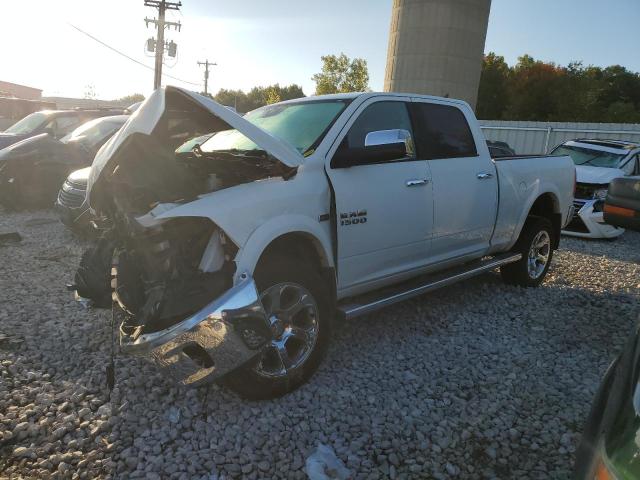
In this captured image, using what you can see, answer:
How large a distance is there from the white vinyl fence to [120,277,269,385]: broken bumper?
17.9 metres

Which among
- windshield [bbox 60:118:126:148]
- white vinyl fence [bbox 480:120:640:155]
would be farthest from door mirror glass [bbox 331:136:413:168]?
white vinyl fence [bbox 480:120:640:155]

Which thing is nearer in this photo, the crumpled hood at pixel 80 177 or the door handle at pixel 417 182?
the door handle at pixel 417 182

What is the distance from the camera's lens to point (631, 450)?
3.98ft

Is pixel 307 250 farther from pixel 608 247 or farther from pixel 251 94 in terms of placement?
pixel 251 94

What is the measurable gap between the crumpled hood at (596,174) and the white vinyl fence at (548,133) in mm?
8792

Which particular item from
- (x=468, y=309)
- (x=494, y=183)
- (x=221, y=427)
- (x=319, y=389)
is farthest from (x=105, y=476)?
(x=494, y=183)

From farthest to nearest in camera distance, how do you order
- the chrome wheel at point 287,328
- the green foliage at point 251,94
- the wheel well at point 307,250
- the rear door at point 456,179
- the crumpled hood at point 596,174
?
the green foliage at point 251,94
the crumpled hood at point 596,174
the rear door at point 456,179
the wheel well at point 307,250
the chrome wheel at point 287,328

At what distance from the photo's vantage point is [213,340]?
8.50ft

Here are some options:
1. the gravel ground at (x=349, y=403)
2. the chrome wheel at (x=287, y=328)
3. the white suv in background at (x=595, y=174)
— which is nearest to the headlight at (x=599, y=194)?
the white suv in background at (x=595, y=174)

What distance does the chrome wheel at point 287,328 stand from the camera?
298 cm

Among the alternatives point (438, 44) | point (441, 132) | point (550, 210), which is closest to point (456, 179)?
point (441, 132)

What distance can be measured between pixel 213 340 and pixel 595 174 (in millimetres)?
8810

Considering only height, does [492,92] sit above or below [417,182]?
above

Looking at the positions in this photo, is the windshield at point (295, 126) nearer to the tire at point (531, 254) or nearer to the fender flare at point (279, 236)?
the fender flare at point (279, 236)
